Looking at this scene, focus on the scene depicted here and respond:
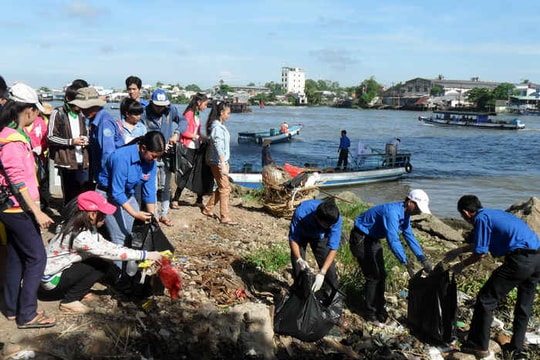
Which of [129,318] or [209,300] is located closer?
[129,318]

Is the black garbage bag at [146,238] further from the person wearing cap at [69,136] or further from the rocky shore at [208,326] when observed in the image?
the person wearing cap at [69,136]

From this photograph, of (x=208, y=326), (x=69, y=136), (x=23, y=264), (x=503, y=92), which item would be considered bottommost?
(x=208, y=326)

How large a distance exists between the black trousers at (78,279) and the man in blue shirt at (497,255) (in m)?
3.21

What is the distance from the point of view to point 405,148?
34.6m

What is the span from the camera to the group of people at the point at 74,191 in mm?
3336

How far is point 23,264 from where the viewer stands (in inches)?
137

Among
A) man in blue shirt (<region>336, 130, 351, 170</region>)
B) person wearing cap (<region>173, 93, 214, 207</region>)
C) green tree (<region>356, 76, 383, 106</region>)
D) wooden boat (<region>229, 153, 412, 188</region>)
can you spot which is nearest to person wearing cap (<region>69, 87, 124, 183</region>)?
person wearing cap (<region>173, 93, 214, 207</region>)

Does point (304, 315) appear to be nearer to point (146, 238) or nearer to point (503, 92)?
point (146, 238)

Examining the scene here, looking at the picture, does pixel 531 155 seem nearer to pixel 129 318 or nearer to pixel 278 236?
pixel 278 236

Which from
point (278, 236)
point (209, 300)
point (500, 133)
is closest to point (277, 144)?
point (500, 133)

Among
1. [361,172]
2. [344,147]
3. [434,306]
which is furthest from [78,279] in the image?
[344,147]

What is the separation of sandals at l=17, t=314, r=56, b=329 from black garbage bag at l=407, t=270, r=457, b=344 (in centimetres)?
328

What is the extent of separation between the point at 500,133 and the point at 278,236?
42600 millimetres

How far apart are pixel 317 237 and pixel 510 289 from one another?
1.81 meters
